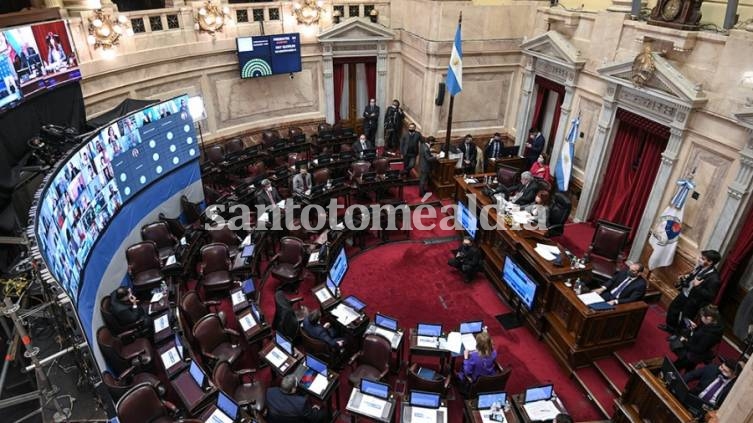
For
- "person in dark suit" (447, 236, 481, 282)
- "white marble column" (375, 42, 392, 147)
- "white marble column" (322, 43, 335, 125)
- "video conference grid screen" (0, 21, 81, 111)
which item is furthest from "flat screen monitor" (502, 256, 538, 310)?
"white marble column" (322, 43, 335, 125)

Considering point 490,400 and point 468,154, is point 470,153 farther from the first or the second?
point 490,400

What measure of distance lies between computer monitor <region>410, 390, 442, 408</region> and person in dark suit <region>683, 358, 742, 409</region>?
3.07 metres

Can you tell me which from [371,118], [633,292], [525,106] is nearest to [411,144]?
[371,118]

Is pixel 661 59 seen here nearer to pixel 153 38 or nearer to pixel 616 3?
pixel 616 3

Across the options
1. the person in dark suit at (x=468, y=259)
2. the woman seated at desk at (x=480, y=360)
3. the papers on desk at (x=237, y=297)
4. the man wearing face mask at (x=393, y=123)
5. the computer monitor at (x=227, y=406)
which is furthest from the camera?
the man wearing face mask at (x=393, y=123)

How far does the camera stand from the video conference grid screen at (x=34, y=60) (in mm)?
7184

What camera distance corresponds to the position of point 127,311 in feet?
23.2

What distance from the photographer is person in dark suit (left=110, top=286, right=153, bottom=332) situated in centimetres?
704

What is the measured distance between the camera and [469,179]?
11.0 m

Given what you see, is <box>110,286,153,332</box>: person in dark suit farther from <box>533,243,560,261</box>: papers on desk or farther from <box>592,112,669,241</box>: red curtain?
<box>592,112,669,241</box>: red curtain

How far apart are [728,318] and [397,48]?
444 inches

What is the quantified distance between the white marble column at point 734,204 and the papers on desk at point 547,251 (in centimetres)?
243

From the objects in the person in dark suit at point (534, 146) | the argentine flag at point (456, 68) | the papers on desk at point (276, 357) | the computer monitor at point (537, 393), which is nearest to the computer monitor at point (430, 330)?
the computer monitor at point (537, 393)

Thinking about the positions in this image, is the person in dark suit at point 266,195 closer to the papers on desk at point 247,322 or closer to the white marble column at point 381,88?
the papers on desk at point 247,322
